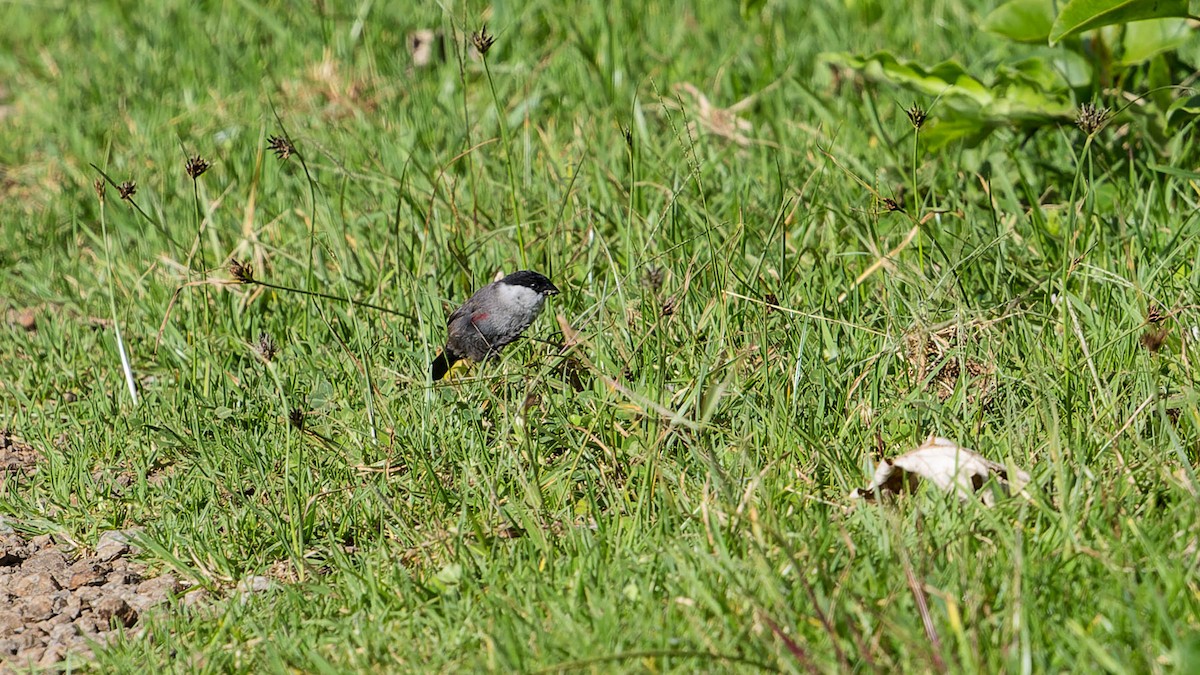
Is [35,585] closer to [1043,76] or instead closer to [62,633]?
[62,633]

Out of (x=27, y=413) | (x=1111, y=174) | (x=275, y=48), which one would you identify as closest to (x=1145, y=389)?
(x=1111, y=174)

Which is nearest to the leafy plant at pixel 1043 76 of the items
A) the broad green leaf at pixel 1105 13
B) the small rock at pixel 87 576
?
the broad green leaf at pixel 1105 13

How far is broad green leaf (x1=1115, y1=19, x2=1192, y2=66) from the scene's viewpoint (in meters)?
4.05

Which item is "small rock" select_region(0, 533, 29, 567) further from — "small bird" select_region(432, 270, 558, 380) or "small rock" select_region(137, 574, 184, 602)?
"small bird" select_region(432, 270, 558, 380)

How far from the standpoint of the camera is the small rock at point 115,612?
295 cm

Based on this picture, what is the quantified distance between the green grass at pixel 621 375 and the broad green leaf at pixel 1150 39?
1.03 feet

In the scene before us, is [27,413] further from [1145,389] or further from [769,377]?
[1145,389]

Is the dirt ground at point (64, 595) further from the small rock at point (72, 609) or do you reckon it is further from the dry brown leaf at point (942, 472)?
the dry brown leaf at point (942, 472)

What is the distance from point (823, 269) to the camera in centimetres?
395

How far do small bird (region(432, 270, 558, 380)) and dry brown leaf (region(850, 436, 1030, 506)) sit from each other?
1.29 m

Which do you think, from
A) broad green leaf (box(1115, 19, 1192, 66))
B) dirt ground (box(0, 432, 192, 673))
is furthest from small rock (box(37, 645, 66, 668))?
broad green leaf (box(1115, 19, 1192, 66))

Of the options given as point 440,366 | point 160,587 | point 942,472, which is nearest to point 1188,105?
point 942,472

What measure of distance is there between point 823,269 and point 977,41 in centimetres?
209

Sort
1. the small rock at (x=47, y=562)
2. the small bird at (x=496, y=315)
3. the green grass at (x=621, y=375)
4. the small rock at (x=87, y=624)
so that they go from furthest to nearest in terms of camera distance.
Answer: the small bird at (x=496, y=315), the small rock at (x=47, y=562), the small rock at (x=87, y=624), the green grass at (x=621, y=375)
